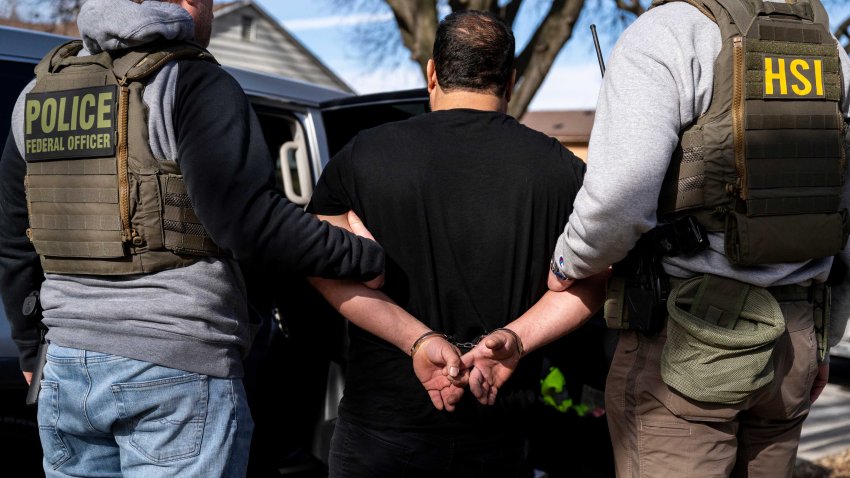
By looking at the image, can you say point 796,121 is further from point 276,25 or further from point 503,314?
point 276,25

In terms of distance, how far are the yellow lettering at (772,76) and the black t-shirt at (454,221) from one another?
47cm

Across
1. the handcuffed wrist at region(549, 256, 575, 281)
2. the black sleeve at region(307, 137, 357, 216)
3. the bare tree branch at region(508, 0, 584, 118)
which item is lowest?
the bare tree branch at region(508, 0, 584, 118)

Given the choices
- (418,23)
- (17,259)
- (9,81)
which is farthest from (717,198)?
(418,23)

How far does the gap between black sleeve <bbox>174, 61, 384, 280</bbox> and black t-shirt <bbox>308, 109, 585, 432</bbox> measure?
237 mm

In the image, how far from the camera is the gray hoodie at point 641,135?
1960 millimetres

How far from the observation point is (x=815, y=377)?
234cm

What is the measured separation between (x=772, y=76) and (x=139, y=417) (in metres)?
1.63

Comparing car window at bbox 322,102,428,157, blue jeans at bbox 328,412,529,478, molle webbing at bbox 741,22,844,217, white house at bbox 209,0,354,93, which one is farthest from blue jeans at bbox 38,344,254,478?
white house at bbox 209,0,354,93

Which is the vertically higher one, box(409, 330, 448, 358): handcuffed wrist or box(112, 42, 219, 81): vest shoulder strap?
box(112, 42, 219, 81): vest shoulder strap

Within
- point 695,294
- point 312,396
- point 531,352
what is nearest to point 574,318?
point 531,352

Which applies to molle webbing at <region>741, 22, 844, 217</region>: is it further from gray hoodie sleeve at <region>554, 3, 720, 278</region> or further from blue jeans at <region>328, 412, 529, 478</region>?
blue jeans at <region>328, 412, 529, 478</region>

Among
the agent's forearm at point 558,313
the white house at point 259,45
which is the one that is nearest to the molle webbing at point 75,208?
the agent's forearm at point 558,313

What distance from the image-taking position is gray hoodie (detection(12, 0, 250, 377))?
1.91 m

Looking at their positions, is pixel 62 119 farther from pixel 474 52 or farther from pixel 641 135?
pixel 641 135
